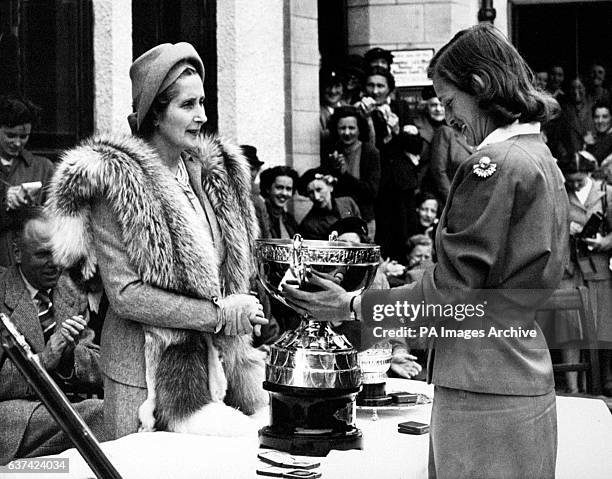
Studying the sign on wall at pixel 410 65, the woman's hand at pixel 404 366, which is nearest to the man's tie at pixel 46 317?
the woman's hand at pixel 404 366

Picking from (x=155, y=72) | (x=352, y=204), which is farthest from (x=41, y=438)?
(x=352, y=204)

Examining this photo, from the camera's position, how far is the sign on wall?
898 centimetres

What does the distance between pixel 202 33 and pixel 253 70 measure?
17.0 inches

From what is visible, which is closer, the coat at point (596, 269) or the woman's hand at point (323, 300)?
the woman's hand at point (323, 300)

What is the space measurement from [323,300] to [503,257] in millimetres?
500

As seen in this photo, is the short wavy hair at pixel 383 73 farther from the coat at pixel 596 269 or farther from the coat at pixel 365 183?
the coat at pixel 596 269

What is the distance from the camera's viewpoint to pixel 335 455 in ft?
9.25

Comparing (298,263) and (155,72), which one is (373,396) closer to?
(298,263)

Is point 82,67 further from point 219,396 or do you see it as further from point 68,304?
point 219,396

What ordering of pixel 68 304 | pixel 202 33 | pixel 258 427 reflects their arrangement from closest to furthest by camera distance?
pixel 258 427
pixel 68 304
pixel 202 33

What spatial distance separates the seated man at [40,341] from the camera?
4266 millimetres

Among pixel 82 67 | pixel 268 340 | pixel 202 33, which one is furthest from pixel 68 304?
pixel 202 33

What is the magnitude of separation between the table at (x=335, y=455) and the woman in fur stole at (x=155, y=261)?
0.47ft

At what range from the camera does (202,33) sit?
7109 millimetres
